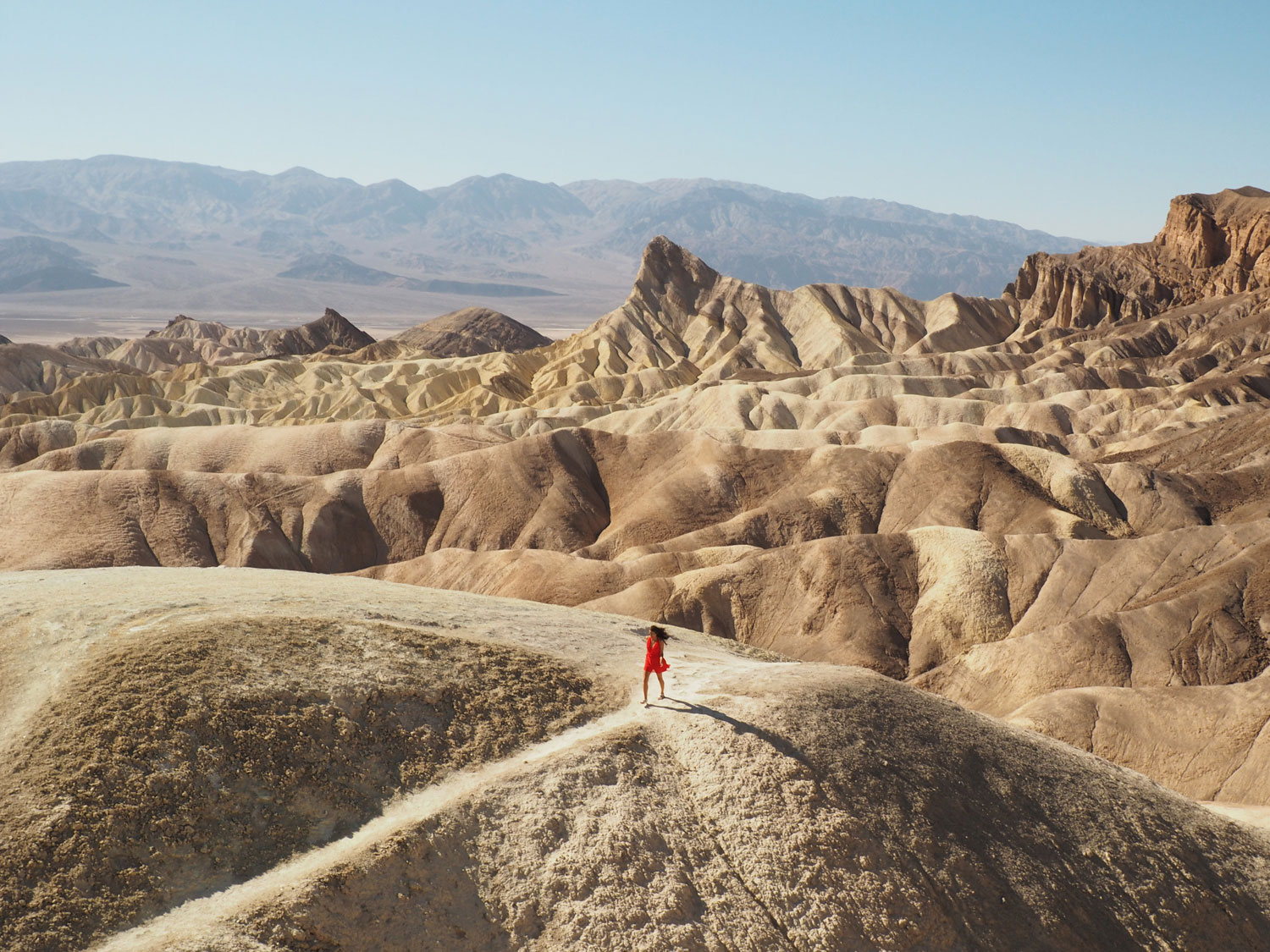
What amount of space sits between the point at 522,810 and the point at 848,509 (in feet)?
148

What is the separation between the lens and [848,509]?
6022cm

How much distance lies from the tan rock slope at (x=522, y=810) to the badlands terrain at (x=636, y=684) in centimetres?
7

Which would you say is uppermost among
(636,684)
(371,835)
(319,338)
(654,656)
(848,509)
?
(654,656)

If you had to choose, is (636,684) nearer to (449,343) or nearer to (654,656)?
(654,656)

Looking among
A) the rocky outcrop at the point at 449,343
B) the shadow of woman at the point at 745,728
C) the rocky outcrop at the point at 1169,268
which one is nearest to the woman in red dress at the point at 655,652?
the shadow of woman at the point at 745,728

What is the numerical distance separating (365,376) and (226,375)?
721 inches

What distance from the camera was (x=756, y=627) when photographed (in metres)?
45.4

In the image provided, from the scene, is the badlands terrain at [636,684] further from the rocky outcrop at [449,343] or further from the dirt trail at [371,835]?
the rocky outcrop at [449,343]

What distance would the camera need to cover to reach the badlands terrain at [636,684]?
1661 cm

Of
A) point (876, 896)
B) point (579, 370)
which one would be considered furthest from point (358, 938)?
point (579, 370)

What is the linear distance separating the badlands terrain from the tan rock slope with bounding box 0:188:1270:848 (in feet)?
0.74

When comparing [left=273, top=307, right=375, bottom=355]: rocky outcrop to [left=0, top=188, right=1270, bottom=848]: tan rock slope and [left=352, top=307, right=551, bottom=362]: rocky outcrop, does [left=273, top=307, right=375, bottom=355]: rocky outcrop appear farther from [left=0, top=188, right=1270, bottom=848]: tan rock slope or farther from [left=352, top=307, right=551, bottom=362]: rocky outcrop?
[left=0, top=188, right=1270, bottom=848]: tan rock slope

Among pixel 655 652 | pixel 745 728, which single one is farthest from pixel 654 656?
pixel 745 728

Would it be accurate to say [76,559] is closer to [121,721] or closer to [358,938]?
[121,721]
